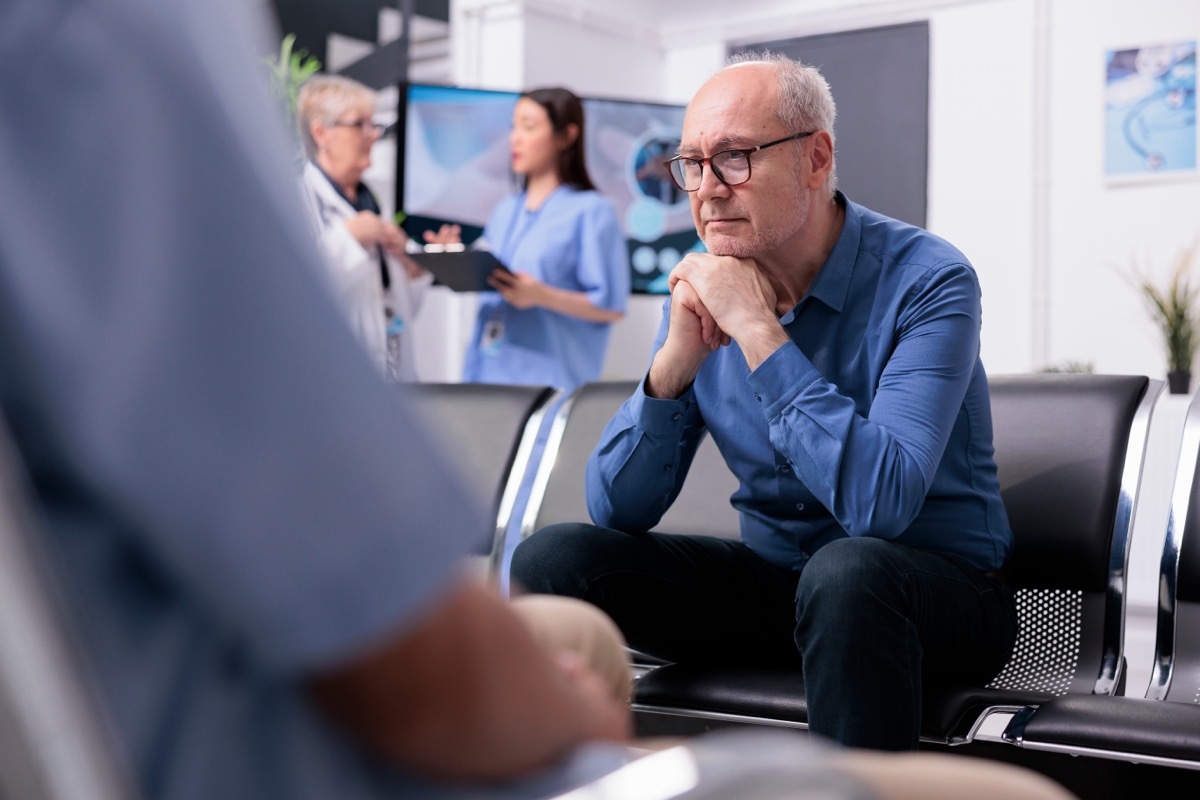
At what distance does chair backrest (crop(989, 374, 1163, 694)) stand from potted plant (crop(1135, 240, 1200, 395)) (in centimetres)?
378

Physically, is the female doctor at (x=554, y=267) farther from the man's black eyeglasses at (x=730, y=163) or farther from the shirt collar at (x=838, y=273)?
the shirt collar at (x=838, y=273)

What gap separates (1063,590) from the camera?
6.88 ft

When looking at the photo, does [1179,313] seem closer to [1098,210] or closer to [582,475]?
[1098,210]

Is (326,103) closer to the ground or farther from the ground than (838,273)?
farther from the ground

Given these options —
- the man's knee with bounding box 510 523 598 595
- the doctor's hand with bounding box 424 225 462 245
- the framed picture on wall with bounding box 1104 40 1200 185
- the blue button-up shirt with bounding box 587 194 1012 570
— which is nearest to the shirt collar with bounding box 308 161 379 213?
the doctor's hand with bounding box 424 225 462 245

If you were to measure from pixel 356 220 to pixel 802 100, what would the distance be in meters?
2.27

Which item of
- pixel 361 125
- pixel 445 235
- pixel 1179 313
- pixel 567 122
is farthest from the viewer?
pixel 1179 313

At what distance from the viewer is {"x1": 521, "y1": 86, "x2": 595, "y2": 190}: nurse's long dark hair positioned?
4336 mm

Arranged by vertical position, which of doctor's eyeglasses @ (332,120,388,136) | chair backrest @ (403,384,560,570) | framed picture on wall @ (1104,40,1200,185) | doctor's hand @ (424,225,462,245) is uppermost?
framed picture on wall @ (1104,40,1200,185)

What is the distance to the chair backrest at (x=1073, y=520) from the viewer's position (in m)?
2.04

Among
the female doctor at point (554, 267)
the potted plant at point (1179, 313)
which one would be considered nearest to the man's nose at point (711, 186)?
the female doctor at point (554, 267)

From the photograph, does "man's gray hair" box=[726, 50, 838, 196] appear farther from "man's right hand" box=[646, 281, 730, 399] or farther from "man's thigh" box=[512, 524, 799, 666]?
"man's thigh" box=[512, 524, 799, 666]

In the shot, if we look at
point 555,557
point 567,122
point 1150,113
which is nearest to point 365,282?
point 567,122

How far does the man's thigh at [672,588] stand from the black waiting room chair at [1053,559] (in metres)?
0.06
